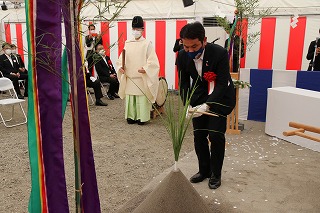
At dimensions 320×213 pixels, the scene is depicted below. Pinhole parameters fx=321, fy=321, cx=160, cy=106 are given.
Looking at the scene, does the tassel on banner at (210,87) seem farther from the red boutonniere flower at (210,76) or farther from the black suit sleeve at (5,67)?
the black suit sleeve at (5,67)

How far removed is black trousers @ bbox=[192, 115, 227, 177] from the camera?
8.37 ft

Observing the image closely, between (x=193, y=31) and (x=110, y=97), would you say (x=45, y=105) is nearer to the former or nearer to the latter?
(x=193, y=31)

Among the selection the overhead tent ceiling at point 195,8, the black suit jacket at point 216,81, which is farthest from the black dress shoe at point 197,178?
the overhead tent ceiling at point 195,8

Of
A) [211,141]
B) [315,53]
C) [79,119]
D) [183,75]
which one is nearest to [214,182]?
[211,141]

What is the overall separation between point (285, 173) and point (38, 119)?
2.47m

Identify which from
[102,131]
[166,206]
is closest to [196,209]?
[166,206]

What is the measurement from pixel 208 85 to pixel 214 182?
0.84 metres

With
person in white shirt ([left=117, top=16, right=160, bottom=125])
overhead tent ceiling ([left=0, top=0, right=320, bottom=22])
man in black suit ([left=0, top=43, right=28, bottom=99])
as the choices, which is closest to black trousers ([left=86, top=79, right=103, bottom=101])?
overhead tent ceiling ([left=0, top=0, right=320, bottom=22])

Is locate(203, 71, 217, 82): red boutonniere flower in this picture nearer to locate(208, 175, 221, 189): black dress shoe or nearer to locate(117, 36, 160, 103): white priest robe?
locate(208, 175, 221, 189): black dress shoe

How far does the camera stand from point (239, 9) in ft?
14.2

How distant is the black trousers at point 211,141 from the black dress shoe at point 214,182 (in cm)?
3

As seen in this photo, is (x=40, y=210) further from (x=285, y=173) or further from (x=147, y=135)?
(x=147, y=135)

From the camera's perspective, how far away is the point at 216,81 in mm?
2486

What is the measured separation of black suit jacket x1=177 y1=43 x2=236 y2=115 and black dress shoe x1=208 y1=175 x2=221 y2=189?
1.97 ft
